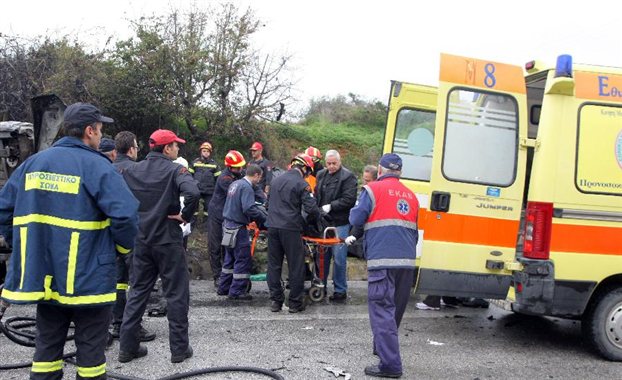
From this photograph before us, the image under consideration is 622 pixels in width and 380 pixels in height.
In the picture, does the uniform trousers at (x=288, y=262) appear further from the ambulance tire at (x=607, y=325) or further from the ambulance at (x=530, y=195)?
the ambulance tire at (x=607, y=325)

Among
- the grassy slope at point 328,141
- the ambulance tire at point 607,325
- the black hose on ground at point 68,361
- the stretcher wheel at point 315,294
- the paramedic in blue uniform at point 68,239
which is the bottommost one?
the black hose on ground at point 68,361

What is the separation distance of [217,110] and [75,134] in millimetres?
9065

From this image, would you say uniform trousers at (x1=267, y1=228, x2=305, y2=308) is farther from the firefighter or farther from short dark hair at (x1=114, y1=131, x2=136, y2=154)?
short dark hair at (x1=114, y1=131, x2=136, y2=154)

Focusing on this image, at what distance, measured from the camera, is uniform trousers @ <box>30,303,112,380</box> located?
3482 millimetres

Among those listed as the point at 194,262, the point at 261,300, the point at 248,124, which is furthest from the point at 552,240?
the point at 248,124

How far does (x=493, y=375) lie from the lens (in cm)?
479

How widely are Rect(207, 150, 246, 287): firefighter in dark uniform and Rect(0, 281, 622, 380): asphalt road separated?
0.97 m

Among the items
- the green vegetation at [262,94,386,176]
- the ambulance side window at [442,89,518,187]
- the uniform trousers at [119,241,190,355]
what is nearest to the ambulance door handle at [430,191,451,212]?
the ambulance side window at [442,89,518,187]

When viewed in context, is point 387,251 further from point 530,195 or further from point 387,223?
point 530,195

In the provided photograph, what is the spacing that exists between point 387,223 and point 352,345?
1458 millimetres

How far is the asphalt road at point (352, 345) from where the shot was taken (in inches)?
→ 189

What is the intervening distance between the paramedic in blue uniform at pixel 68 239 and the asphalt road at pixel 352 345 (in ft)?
3.84

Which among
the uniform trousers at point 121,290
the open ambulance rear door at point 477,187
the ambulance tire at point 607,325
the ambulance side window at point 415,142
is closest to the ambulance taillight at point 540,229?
the open ambulance rear door at point 477,187

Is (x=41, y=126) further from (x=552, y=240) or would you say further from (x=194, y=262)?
(x=552, y=240)
